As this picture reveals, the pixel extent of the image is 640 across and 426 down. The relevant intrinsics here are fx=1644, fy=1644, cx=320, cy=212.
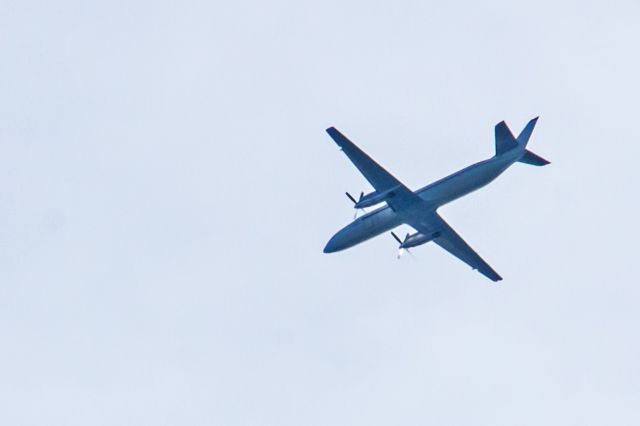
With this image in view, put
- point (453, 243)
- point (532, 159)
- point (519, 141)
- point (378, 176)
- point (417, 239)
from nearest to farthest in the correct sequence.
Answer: point (378, 176) < point (519, 141) < point (532, 159) < point (417, 239) < point (453, 243)

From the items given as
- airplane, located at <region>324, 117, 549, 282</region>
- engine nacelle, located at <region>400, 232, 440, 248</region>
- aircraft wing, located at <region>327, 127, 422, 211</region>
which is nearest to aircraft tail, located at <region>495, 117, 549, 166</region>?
airplane, located at <region>324, 117, 549, 282</region>

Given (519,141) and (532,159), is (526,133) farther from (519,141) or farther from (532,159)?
(532,159)

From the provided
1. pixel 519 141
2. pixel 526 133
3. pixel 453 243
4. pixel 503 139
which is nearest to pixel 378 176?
pixel 503 139

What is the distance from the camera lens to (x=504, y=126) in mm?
112938

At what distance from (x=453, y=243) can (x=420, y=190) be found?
6.69 meters

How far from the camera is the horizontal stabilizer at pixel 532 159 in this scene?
114500 mm

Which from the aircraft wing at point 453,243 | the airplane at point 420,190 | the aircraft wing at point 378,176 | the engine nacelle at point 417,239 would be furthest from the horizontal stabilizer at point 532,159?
the engine nacelle at point 417,239

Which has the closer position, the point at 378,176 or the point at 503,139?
the point at 378,176

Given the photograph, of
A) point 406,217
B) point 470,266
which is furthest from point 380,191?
point 470,266

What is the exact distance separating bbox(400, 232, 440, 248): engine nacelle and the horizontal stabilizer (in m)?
8.55

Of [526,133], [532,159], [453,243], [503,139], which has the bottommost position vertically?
[453,243]

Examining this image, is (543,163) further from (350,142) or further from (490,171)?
(350,142)

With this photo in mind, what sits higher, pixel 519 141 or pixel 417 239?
pixel 519 141

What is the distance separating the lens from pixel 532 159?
11494 centimetres
